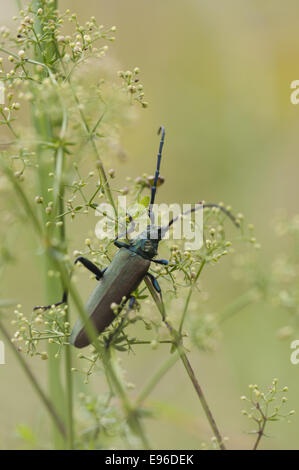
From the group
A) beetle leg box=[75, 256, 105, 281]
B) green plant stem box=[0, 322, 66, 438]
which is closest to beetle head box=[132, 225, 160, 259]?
beetle leg box=[75, 256, 105, 281]

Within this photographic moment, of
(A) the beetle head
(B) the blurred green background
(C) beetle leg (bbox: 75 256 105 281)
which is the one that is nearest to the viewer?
(C) beetle leg (bbox: 75 256 105 281)

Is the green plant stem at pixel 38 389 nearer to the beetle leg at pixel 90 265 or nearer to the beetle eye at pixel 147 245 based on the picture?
the beetle leg at pixel 90 265

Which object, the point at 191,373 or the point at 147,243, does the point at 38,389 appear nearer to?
the point at 191,373

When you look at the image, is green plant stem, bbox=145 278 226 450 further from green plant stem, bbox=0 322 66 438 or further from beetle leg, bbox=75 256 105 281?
green plant stem, bbox=0 322 66 438

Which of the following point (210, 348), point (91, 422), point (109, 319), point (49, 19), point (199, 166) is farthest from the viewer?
point (199, 166)

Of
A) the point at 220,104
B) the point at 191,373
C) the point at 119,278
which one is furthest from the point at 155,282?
the point at 220,104

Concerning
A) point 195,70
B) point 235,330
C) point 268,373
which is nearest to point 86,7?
point 195,70

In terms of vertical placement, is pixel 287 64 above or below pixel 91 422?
above
